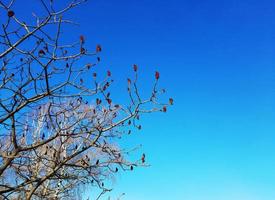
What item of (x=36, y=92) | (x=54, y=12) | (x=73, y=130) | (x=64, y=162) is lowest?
(x=64, y=162)

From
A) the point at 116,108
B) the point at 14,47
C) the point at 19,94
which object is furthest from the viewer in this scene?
the point at 116,108

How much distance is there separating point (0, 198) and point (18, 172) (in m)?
0.45

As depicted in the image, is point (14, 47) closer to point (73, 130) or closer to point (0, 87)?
point (0, 87)

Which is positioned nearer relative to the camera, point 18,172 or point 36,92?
Answer: point 36,92

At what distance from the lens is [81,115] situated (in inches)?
260

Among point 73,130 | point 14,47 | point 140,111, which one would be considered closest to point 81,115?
point 73,130

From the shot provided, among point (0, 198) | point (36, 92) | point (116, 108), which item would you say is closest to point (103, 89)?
point (116, 108)

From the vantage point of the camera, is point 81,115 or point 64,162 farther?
point 81,115

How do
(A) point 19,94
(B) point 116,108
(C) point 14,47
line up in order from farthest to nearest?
(B) point 116,108 < (A) point 19,94 < (C) point 14,47

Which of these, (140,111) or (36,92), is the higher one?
(36,92)

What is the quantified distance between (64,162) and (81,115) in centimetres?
85

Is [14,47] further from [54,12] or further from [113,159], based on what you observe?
[113,159]

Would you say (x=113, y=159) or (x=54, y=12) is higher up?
(x=54, y=12)

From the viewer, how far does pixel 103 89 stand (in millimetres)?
6207
